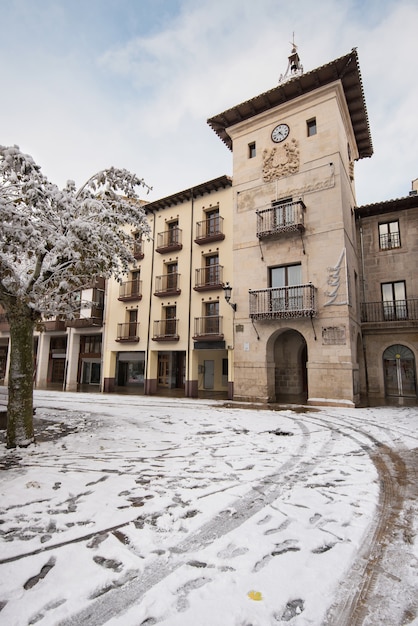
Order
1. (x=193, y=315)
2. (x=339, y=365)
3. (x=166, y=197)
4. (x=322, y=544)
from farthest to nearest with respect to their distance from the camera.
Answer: (x=166, y=197) < (x=193, y=315) < (x=339, y=365) < (x=322, y=544)

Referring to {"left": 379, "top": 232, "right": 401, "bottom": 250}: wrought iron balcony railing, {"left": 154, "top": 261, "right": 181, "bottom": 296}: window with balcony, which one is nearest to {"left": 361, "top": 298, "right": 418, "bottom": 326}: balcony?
{"left": 379, "top": 232, "right": 401, "bottom": 250}: wrought iron balcony railing

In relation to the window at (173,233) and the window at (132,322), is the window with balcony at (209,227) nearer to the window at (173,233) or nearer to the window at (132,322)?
the window at (173,233)

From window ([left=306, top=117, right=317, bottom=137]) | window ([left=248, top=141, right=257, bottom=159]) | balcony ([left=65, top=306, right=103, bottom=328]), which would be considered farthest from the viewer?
balcony ([left=65, top=306, right=103, bottom=328])

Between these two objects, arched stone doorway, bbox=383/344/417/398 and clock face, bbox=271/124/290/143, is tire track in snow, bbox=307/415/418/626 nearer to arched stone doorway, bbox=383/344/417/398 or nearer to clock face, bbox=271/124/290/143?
arched stone doorway, bbox=383/344/417/398

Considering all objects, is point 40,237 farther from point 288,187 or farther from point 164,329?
point 164,329

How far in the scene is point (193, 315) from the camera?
18.2 metres

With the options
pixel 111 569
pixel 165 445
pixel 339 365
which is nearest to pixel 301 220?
pixel 339 365

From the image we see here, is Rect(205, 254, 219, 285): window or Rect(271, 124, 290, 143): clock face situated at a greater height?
Rect(271, 124, 290, 143): clock face

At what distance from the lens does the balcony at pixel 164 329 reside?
61.7ft

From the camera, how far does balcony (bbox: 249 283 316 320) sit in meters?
13.9

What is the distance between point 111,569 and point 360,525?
91.6 inches

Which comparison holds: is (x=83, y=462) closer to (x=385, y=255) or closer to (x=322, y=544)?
(x=322, y=544)

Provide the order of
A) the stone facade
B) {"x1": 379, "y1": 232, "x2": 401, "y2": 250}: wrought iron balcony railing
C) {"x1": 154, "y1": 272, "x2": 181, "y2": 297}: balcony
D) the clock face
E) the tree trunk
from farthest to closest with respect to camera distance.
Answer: {"x1": 154, "y1": 272, "x2": 181, "y2": 297}: balcony < {"x1": 379, "y1": 232, "x2": 401, "y2": 250}: wrought iron balcony railing < the clock face < the stone facade < the tree trunk

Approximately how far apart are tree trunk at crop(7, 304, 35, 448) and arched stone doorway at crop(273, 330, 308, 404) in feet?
40.4
